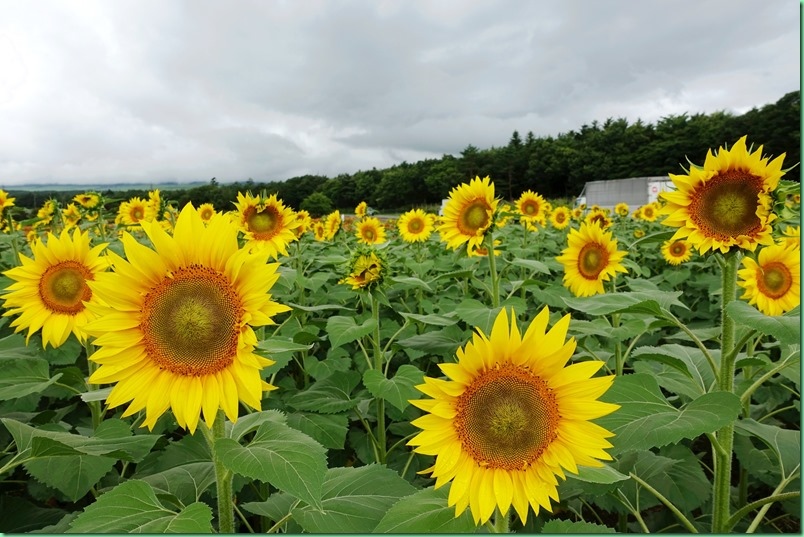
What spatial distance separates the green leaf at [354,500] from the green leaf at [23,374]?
129cm

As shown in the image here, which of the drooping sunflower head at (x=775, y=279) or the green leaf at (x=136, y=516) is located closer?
the green leaf at (x=136, y=516)

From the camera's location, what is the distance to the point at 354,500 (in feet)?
4.58

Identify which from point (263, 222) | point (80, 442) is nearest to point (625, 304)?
point (80, 442)

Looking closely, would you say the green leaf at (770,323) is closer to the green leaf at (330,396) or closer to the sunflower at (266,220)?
the green leaf at (330,396)

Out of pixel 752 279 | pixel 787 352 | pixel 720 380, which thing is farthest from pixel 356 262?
pixel 752 279

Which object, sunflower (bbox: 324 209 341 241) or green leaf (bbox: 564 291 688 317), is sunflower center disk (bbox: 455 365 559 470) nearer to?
green leaf (bbox: 564 291 688 317)

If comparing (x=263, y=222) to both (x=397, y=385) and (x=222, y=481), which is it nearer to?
(x=397, y=385)

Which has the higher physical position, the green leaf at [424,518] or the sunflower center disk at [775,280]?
the sunflower center disk at [775,280]

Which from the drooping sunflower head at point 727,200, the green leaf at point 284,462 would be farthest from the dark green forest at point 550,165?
the green leaf at point 284,462

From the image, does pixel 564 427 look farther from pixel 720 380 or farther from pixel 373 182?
pixel 373 182

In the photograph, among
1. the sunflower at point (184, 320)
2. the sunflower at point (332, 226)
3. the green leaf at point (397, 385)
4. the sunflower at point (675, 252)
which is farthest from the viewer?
the sunflower at point (332, 226)

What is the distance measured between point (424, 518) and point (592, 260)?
3.10 m

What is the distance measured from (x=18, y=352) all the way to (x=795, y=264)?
14.1ft

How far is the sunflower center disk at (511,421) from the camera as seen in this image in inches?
49.3
